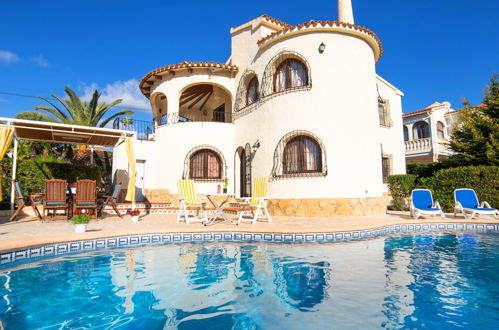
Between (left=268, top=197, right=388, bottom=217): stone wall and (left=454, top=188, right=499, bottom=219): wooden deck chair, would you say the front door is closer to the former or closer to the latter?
(left=268, top=197, right=388, bottom=217): stone wall

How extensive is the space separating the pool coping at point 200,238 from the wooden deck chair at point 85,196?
12.5 feet

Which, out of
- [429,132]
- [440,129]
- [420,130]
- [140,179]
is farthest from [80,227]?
[440,129]

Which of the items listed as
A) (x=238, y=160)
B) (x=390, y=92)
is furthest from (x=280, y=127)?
(x=390, y=92)

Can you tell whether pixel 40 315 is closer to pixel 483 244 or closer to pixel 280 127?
pixel 483 244

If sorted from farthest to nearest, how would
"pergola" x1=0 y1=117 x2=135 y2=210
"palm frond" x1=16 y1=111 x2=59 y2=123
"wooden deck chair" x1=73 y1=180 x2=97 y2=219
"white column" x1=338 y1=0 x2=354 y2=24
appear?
"palm frond" x1=16 y1=111 x2=59 y2=123, "white column" x1=338 y1=0 x2=354 y2=24, "pergola" x1=0 y1=117 x2=135 y2=210, "wooden deck chair" x1=73 y1=180 x2=97 y2=219

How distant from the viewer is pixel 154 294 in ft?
12.0

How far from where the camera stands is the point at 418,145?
833 inches

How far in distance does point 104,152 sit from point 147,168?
10106 millimetres

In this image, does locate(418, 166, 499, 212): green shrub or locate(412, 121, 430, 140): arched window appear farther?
locate(412, 121, 430, 140): arched window

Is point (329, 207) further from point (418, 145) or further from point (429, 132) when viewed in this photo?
point (429, 132)

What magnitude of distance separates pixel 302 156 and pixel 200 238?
6067 millimetres

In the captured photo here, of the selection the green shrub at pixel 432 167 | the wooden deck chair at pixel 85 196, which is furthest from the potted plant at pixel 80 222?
the green shrub at pixel 432 167

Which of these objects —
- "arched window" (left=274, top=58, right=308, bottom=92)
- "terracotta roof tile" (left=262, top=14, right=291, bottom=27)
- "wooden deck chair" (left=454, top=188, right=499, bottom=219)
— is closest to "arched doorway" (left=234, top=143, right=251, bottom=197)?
"arched window" (left=274, top=58, right=308, bottom=92)

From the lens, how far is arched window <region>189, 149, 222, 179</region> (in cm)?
1502
